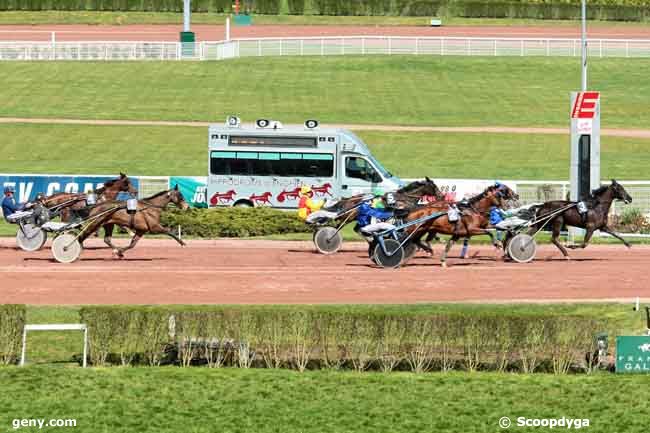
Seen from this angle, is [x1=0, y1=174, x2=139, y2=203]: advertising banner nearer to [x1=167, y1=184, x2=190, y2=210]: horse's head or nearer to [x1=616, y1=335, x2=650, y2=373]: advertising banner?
[x1=167, y1=184, x2=190, y2=210]: horse's head

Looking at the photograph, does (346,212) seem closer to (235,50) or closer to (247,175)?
(247,175)

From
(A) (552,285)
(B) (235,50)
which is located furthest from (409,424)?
(B) (235,50)

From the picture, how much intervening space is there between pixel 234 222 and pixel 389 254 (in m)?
6.68

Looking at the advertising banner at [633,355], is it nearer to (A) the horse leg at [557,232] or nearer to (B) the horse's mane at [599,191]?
(A) the horse leg at [557,232]

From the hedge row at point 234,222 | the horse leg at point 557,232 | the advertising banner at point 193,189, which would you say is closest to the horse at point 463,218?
the horse leg at point 557,232

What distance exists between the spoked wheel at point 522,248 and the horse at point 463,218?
15.3 inches

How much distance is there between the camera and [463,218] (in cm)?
2747

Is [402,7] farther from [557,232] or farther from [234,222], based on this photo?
[557,232]

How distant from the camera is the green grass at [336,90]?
53.8m

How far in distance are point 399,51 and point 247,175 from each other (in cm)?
3179

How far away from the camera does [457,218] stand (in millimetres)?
27250

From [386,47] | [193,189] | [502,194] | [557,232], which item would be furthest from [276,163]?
[386,47]

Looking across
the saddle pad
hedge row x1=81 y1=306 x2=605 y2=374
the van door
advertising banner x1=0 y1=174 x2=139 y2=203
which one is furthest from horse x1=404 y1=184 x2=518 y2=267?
advertising banner x1=0 y1=174 x2=139 y2=203

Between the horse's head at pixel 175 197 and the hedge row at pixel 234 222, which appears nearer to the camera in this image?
the horse's head at pixel 175 197
